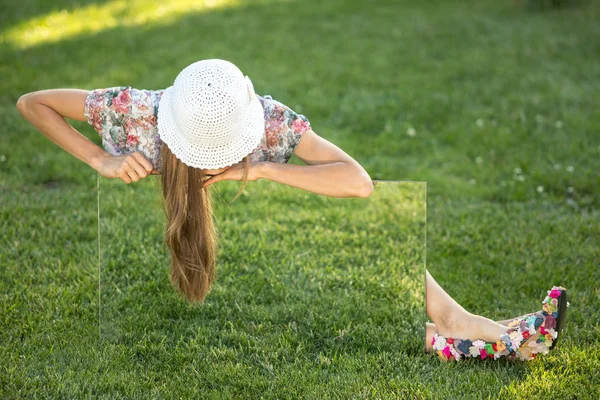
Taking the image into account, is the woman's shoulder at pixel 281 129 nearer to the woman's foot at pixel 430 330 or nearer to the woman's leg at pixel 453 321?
the woman's leg at pixel 453 321

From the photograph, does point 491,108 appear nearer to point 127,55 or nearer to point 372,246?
point 372,246

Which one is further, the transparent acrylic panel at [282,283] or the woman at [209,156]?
the transparent acrylic panel at [282,283]

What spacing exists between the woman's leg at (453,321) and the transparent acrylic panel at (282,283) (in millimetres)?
42

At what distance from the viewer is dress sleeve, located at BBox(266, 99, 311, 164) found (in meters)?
2.72

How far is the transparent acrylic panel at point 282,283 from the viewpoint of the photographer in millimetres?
2805

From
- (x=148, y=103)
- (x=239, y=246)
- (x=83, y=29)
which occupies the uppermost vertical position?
(x=148, y=103)

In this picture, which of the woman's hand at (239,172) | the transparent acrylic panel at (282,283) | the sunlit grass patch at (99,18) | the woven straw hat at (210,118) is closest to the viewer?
the woven straw hat at (210,118)

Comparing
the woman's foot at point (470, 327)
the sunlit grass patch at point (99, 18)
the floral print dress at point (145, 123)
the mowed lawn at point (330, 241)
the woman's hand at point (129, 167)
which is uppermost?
the floral print dress at point (145, 123)

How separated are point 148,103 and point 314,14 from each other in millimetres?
5684

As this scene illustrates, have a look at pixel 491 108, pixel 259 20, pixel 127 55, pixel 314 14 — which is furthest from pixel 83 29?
pixel 491 108

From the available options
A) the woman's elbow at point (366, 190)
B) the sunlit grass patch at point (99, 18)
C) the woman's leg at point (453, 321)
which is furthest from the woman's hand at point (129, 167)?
the sunlit grass patch at point (99, 18)

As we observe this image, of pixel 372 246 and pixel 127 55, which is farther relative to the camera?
pixel 127 55

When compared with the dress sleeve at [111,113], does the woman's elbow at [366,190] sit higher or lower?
lower

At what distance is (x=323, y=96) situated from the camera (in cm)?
588
